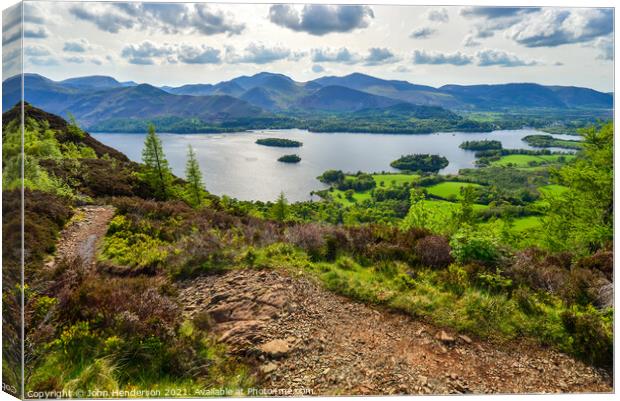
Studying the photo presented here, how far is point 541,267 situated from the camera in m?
7.66

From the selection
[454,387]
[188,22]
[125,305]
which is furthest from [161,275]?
[454,387]

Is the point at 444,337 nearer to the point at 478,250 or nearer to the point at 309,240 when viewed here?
the point at 478,250

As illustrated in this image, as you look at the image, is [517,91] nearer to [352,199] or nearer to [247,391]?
[247,391]

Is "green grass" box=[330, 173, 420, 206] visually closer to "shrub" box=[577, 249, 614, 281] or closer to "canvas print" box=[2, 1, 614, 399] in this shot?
"canvas print" box=[2, 1, 614, 399]

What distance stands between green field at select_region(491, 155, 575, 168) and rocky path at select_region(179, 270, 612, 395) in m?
9.75

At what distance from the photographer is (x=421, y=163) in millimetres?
38500

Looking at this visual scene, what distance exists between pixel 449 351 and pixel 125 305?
530 centimetres

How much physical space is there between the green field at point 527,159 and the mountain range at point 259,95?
228 centimetres

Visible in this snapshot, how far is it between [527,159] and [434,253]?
17.4m

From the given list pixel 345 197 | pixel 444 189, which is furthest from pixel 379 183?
pixel 444 189

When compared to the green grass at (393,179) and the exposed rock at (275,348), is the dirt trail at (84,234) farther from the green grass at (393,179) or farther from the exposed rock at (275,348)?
the green grass at (393,179)

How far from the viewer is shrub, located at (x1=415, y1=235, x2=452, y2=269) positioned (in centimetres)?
799

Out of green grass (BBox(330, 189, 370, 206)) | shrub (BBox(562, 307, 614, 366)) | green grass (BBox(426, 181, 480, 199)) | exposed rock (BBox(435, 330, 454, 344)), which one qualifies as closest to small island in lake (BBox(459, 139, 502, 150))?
green grass (BBox(426, 181, 480, 199))

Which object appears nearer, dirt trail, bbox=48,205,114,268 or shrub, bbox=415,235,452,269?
dirt trail, bbox=48,205,114,268
